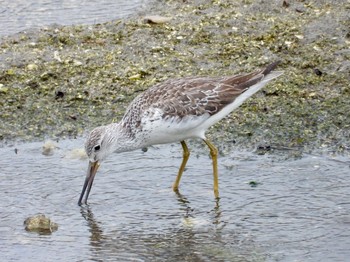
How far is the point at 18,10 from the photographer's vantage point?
13.3 meters

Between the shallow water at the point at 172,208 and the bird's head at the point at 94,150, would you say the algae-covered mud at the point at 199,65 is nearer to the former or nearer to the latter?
the shallow water at the point at 172,208

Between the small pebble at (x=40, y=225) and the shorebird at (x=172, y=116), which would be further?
the shorebird at (x=172, y=116)

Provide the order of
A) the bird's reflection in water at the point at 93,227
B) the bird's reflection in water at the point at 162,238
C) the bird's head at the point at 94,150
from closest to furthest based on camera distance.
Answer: the bird's reflection in water at the point at 162,238 → the bird's reflection in water at the point at 93,227 → the bird's head at the point at 94,150

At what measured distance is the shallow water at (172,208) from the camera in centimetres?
741

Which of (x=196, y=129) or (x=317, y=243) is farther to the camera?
(x=196, y=129)

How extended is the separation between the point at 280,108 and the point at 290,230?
2.88 metres

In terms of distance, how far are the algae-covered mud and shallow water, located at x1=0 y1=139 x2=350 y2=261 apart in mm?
634

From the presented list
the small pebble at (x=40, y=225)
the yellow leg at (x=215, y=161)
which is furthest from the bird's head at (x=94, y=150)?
the yellow leg at (x=215, y=161)

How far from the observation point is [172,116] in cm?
858

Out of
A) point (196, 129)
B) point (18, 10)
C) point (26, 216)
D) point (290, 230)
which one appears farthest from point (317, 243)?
point (18, 10)

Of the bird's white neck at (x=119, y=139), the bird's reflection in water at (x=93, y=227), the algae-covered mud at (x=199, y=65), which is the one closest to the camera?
the bird's reflection in water at (x=93, y=227)

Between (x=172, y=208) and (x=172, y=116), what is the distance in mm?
913

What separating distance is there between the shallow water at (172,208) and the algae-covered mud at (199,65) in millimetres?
634

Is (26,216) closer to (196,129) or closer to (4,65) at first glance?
(196,129)
